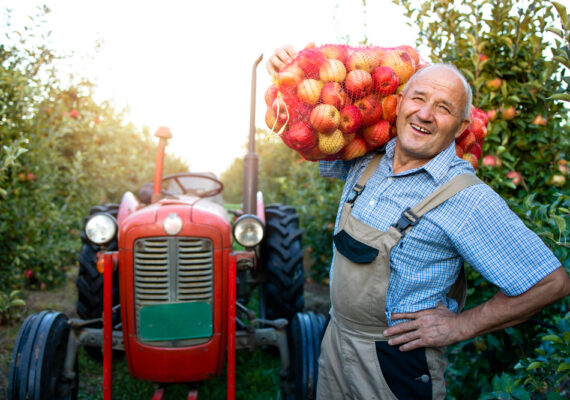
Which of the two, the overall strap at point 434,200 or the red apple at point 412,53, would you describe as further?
the red apple at point 412,53

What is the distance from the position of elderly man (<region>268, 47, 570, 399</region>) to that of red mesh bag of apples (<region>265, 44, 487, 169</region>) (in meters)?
0.10

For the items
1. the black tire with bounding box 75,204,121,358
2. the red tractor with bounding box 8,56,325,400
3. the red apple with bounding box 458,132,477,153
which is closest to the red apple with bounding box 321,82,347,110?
the red apple with bounding box 458,132,477,153

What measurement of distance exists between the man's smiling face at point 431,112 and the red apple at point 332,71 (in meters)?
0.25

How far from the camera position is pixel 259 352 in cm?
399

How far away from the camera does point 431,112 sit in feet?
5.27

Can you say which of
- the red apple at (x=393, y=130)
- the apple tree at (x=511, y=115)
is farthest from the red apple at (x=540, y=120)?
the red apple at (x=393, y=130)

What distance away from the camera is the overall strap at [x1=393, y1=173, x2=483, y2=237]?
152 cm

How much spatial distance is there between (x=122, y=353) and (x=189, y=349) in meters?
1.67

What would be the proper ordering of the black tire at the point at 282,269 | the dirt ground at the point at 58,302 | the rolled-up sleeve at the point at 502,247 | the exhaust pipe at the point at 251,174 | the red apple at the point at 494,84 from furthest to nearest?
the dirt ground at the point at 58,302, the black tire at the point at 282,269, the exhaust pipe at the point at 251,174, the red apple at the point at 494,84, the rolled-up sleeve at the point at 502,247

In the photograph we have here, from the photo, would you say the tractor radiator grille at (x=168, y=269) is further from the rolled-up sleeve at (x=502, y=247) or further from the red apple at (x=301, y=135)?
the rolled-up sleeve at (x=502, y=247)

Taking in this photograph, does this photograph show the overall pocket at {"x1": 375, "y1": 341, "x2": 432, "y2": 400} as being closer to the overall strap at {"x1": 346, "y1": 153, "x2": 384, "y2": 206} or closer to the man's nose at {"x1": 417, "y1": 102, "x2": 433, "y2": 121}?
the overall strap at {"x1": 346, "y1": 153, "x2": 384, "y2": 206}

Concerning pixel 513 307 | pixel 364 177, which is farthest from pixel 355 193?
pixel 513 307

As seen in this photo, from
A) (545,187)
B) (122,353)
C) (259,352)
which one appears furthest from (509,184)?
(122,353)

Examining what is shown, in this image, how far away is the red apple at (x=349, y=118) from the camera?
1674mm
